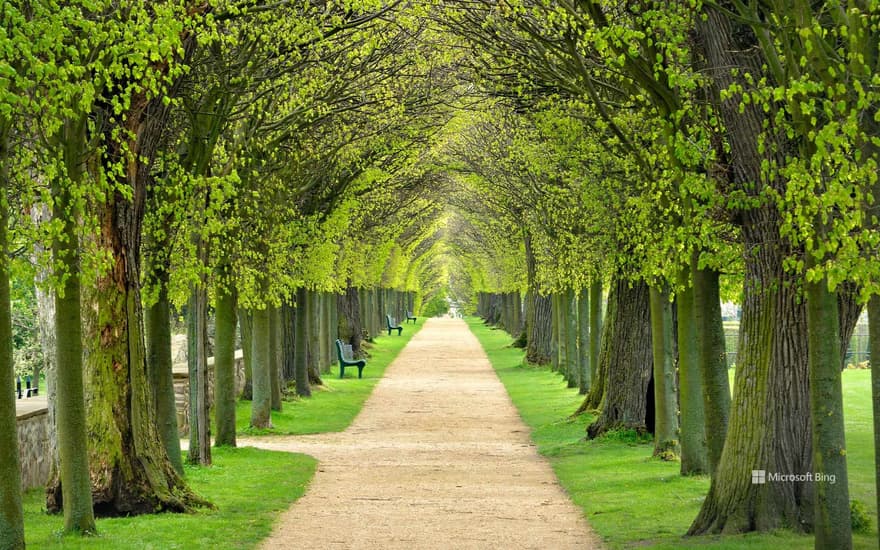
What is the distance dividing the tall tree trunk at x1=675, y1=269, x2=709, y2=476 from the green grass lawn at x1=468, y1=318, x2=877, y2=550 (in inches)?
10.6

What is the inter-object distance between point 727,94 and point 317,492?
10.8 m

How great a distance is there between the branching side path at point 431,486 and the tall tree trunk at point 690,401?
1921 mm

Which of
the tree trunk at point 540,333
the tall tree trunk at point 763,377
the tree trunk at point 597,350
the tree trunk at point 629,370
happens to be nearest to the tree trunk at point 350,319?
the tree trunk at point 540,333

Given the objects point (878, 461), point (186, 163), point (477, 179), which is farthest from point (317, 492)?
point (477, 179)

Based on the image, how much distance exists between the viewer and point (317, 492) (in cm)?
1736

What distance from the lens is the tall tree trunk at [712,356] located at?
14.4 m

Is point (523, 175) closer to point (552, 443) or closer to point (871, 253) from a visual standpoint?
point (552, 443)

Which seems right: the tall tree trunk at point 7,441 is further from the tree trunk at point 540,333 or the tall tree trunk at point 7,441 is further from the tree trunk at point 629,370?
the tree trunk at point 540,333

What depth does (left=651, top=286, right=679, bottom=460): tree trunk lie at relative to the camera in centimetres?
1848

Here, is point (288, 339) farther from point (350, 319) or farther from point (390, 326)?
point (390, 326)

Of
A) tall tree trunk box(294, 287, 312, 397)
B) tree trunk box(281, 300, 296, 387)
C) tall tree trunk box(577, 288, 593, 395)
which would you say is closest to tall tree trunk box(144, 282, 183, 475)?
tall tree trunk box(294, 287, 312, 397)

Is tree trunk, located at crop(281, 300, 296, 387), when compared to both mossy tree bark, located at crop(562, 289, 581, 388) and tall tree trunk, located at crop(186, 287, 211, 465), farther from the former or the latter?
tall tree trunk, located at crop(186, 287, 211, 465)

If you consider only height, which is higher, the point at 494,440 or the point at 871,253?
the point at 871,253

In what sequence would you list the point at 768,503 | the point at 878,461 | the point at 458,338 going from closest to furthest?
1. the point at 878,461
2. the point at 768,503
3. the point at 458,338
